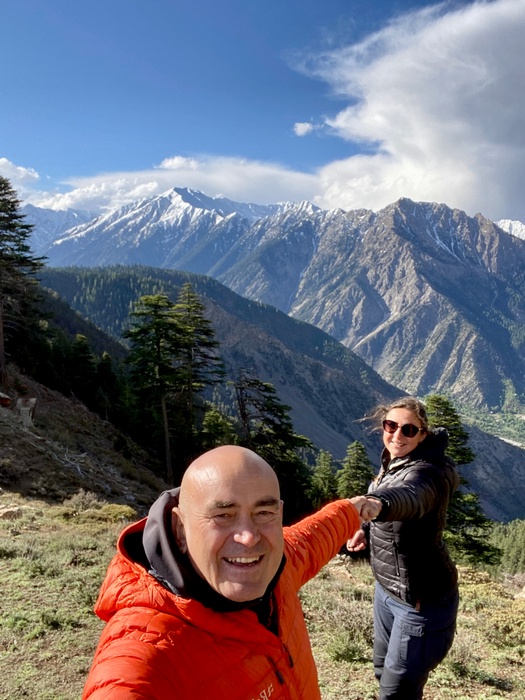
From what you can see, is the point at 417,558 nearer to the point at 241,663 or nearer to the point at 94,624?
Answer: the point at 241,663

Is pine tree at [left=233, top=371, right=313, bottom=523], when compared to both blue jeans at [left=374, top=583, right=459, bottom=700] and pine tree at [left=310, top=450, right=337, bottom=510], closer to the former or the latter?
pine tree at [left=310, top=450, right=337, bottom=510]

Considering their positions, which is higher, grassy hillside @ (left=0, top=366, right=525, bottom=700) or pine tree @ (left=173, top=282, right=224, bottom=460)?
pine tree @ (left=173, top=282, right=224, bottom=460)

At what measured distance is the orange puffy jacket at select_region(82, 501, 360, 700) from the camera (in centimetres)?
155

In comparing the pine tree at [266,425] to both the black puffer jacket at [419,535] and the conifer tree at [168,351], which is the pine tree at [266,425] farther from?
the black puffer jacket at [419,535]

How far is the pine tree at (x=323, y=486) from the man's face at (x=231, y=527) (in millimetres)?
30401

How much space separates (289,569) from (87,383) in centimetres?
3727

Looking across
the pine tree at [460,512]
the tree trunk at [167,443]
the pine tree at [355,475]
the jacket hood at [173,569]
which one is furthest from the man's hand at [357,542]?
the pine tree at [355,475]

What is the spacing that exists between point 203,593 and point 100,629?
16.1 ft

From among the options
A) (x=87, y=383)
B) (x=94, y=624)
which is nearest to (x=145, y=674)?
(x=94, y=624)

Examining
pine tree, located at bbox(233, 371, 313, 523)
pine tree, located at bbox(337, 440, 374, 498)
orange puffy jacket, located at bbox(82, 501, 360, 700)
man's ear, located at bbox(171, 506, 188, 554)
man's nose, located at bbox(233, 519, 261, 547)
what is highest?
man's nose, located at bbox(233, 519, 261, 547)

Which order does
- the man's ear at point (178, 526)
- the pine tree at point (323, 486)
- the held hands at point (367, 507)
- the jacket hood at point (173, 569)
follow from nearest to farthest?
the jacket hood at point (173, 569) → the man's ear at point (178, 526) → the held hands at point (367, 507) → the pine tree at point (323, 486)

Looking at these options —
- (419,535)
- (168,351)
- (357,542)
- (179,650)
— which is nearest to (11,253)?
(168,351)

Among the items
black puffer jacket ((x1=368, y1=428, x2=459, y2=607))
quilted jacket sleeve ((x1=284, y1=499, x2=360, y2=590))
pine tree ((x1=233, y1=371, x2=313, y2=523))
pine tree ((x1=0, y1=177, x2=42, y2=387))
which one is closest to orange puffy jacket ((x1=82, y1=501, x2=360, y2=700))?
quilted jacket sleeve ((x1=284, y1=499, x2=360, y2=590))

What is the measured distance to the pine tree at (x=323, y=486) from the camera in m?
32.2
